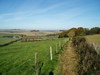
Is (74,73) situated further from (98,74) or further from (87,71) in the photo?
(98,74)

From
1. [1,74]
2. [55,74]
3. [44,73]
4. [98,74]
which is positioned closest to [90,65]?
[98,74]

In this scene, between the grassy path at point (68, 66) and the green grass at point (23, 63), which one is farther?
the green grass at point (23, 63)

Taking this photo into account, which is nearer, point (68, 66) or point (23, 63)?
point (68, 66)

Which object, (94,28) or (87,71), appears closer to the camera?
(87,71)

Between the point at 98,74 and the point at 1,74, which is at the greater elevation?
the point at 98,74

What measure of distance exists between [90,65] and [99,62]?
1053mm

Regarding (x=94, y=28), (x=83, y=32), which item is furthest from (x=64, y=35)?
(x=94, y=28)

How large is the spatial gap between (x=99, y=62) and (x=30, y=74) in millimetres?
5764

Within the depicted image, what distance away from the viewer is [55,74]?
8.26 meters

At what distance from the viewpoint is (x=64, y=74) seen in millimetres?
8109

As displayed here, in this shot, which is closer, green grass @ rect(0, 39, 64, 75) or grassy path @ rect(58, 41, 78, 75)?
grassy path @ rect(58, 41, 78, 75)

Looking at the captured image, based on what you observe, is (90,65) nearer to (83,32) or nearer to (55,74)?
(55,74)

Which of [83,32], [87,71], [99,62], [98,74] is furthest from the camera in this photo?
[83,32]

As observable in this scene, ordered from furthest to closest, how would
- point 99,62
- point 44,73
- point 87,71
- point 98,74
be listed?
point 99,62 → point 44,73 → point 87,71 → point 98,74
